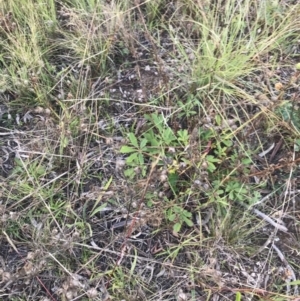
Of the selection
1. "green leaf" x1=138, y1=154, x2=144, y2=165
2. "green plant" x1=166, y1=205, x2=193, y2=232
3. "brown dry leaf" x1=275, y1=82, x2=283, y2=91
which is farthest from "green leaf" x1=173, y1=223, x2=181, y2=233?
"brown dry leaf" x1=275, y1=82, x2=283, y2=91

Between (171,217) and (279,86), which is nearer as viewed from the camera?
(171,217)

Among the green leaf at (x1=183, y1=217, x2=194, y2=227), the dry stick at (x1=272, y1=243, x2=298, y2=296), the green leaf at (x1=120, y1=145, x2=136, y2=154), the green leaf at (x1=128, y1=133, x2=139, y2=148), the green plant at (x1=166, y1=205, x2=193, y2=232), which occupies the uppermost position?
the green leaf at (x1=128, y1=133, x2=139, y2=148)

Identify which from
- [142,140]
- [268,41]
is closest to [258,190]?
[142,140]

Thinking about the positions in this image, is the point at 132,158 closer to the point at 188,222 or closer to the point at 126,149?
the point at 126,149

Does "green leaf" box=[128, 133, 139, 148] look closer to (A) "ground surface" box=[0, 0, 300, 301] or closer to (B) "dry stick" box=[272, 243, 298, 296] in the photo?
(A) "ground surface" box=[0, 0, 300, 301]

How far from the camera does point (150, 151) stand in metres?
1.75

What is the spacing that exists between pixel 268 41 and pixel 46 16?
32.8 inches

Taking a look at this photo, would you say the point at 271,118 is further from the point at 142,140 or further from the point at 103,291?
the point at 103,291

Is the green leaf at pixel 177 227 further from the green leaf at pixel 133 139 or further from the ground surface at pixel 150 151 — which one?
the green leaf at pixel 133 139

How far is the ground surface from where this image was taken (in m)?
1.62

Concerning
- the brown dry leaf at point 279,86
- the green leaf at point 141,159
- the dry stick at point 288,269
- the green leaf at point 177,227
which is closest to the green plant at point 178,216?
the green leaf at point 177,227

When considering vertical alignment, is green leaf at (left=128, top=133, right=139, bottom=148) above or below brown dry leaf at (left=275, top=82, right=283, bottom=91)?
below

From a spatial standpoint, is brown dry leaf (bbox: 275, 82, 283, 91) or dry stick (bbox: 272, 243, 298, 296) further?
brown dry leaf (bbox: 275, 82, 283, 91)

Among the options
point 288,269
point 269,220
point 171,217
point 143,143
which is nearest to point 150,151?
point 143,143
